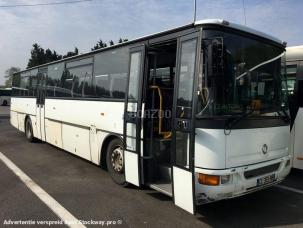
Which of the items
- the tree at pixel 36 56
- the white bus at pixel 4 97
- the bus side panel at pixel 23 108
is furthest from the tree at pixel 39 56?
the bus side panel at pixel 23 108

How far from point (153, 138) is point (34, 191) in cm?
254

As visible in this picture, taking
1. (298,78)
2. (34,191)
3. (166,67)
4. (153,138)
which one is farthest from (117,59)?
(298,78)

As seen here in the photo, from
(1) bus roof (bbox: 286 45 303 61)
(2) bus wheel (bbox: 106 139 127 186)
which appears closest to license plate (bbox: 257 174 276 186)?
(2) bus wheel (bbox: 106 139 127 186)

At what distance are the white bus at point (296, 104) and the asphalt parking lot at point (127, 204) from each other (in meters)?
0.67

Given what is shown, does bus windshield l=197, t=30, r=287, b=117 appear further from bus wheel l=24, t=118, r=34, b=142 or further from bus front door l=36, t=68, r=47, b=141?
bus wheel l=24, t=118, r=34, b=142

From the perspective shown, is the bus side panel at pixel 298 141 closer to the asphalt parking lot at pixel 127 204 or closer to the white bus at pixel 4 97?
the asphalt parking lot at pixel 127 204

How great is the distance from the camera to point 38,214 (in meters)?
5.54

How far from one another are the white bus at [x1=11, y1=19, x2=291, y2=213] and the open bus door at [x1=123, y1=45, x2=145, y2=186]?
0.06 feet

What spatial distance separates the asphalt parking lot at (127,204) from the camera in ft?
17.6

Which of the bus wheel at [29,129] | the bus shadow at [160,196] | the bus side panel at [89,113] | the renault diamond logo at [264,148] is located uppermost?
the bus side panel at [89,113]

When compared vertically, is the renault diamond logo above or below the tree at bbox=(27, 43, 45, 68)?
below

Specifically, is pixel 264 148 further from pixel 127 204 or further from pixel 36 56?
pixel 36 56

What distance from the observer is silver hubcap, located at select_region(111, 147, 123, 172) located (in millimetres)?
7098

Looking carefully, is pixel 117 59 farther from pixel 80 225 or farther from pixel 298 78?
pixel 298 78
